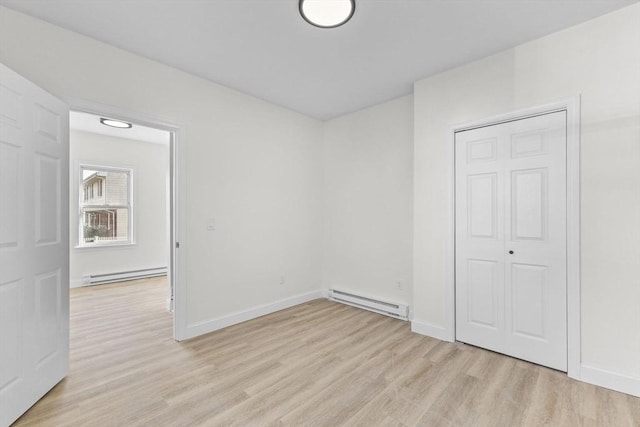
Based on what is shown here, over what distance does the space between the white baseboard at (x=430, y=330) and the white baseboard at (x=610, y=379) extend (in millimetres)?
1010

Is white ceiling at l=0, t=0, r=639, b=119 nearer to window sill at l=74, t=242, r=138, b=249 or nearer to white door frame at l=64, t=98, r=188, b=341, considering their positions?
white door frame at l=64, t=98, r=188, b=341

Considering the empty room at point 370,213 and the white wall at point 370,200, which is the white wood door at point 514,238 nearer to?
the empty room at point 370,213

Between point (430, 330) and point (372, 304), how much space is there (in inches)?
36.2

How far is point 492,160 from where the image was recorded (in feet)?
9.12

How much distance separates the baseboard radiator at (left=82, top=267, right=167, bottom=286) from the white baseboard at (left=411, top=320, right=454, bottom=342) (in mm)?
5217

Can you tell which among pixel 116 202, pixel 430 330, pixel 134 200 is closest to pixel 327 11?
pixel 430 330

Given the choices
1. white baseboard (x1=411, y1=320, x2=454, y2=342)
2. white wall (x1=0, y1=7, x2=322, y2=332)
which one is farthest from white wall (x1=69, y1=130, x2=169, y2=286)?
white baseboard (x1=411, y1=320, x2=454, y2=342)

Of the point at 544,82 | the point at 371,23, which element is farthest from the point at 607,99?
the point at 371,23

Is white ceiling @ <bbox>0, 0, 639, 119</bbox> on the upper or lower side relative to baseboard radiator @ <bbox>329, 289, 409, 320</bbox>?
upper

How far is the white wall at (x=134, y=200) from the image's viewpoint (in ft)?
17.1

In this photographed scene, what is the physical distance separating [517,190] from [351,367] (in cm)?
211

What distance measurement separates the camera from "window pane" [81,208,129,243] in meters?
5.43

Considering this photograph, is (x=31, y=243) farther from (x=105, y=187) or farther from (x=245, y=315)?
(x=105, y=187)

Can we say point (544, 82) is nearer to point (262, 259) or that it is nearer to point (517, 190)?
point (517, 190)
